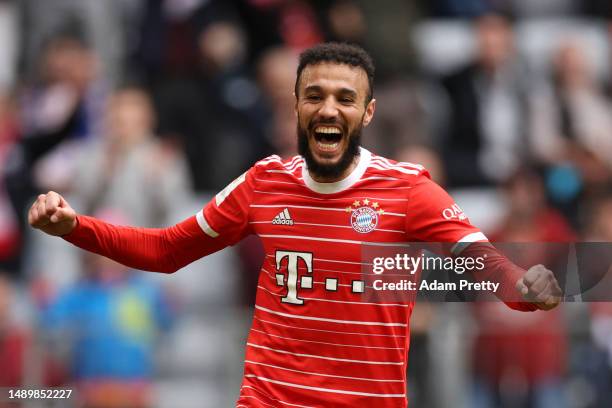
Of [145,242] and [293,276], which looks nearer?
[293,276]

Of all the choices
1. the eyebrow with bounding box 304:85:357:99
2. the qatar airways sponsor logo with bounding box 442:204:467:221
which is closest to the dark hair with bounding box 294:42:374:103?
the eyebrow with bounding box 304:85:357:99

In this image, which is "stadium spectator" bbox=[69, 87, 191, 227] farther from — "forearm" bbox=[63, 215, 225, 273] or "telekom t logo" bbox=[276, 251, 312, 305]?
"telekom t logo" bbox=[276, 251, 312, 305]

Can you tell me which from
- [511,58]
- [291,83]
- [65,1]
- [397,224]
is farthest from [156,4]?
[397,224]

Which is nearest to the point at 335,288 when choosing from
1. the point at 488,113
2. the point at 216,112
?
the point at 216,112

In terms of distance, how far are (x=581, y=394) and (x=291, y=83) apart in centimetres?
386

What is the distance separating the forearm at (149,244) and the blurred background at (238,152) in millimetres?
3601

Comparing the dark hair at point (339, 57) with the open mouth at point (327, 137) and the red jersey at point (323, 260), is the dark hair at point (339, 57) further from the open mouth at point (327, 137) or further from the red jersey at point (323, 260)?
the red jersey at point (323, 260)

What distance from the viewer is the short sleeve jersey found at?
18.3ft

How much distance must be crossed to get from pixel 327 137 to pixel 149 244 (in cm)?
98

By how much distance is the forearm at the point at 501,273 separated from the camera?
17.5 ft

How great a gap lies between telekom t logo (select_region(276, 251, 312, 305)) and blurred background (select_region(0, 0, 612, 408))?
153 inches

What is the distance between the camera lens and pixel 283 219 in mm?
5785

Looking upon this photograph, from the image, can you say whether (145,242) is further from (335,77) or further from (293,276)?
(335,77)

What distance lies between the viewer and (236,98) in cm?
1175
